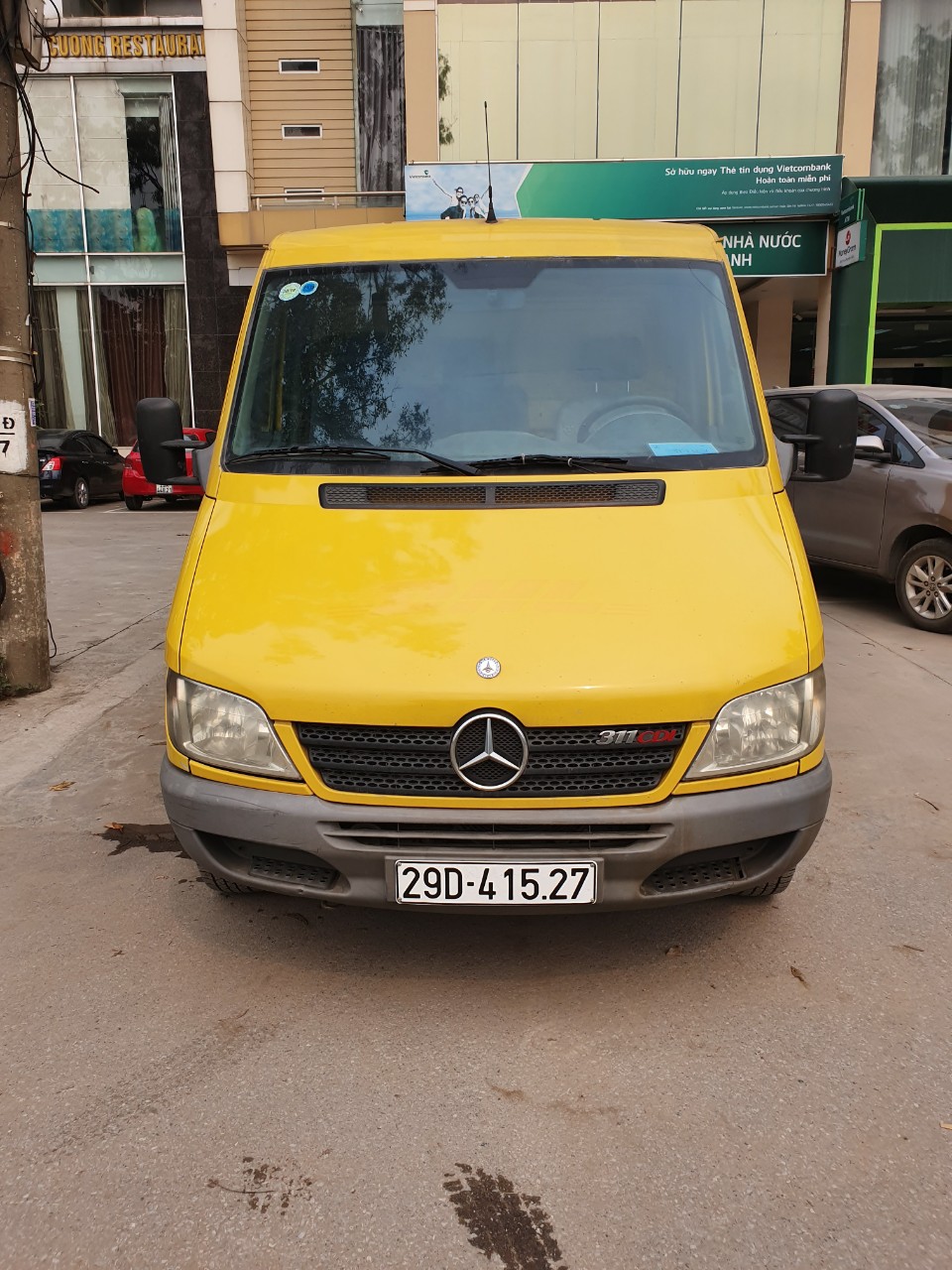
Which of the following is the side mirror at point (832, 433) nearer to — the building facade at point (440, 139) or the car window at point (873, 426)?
the car window at point (873, 426)

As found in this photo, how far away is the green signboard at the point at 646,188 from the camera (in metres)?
16.6

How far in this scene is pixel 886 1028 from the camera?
280 cm

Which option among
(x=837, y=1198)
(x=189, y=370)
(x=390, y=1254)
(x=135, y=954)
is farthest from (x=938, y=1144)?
(x=189, y=370)

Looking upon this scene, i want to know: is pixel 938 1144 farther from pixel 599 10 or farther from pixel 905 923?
pixel 599 10

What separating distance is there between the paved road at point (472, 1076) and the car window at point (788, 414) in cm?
514

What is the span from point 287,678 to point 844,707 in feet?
13.7

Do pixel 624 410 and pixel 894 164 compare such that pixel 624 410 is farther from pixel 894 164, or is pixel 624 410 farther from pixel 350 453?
pixel 894 164

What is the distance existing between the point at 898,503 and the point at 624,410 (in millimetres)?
5026

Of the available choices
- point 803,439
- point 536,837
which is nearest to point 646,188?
point 803,439

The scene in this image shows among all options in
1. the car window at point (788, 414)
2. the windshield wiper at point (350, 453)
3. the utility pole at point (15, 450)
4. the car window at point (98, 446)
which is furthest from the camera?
the car window at point (98, 446)

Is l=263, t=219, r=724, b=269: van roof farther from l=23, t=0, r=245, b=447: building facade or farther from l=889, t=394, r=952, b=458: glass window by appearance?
l=23, t=0, r=245, b=447: building facade

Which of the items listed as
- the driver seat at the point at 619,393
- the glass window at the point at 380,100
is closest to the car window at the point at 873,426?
the driver seat at the point at 619,393

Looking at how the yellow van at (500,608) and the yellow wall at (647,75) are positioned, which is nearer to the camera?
the yellow van at (500,608)

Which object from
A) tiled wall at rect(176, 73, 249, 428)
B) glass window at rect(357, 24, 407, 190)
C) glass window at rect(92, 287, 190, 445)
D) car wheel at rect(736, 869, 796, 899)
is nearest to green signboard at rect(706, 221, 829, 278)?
glass window at rect(357, 24, 407, 190)
